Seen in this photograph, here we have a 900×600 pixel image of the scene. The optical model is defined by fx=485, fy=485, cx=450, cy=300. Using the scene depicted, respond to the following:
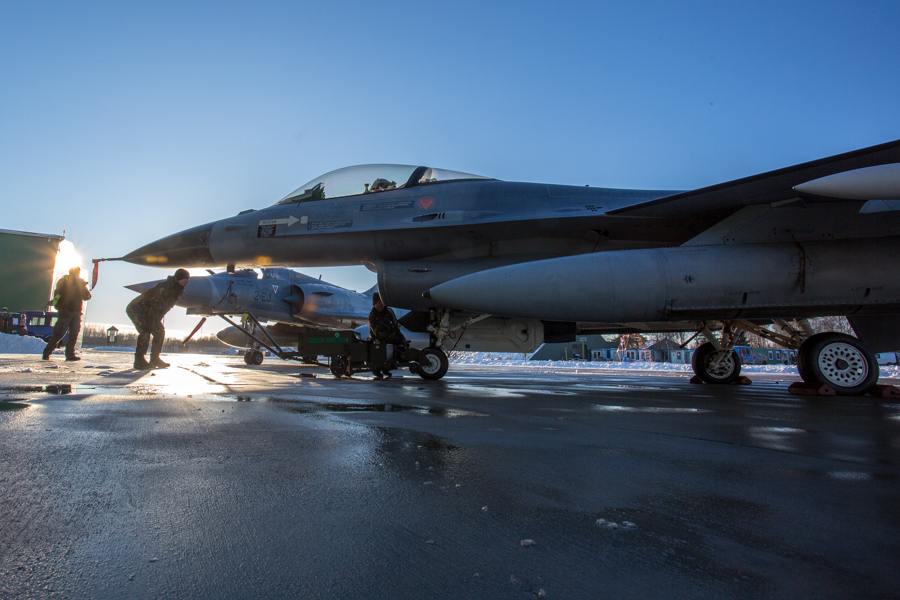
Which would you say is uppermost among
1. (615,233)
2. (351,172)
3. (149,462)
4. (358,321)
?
(351,172)

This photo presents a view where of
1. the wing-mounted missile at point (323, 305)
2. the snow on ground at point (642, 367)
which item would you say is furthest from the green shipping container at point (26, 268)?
the snow on ground at point (642, 367)

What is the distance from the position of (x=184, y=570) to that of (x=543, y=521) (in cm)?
67

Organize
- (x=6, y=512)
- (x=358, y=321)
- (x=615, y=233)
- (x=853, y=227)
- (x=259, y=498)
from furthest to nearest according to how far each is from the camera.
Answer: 1. (x=358, y=321)
2. (x=615, y=233)
3. (x=853, y=227)
4. (x=259, y=498)
5. (x=6, y=512)

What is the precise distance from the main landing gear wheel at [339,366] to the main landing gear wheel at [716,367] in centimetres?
488

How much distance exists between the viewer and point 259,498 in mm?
1146

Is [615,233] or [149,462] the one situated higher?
[615,233]

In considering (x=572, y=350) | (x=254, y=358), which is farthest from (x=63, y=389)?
(x=572, y=350)

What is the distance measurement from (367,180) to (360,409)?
13.7ft

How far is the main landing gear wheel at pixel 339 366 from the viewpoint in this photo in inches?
251

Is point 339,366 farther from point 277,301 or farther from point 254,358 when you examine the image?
point 254,358

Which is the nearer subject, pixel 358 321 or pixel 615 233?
pixel 615 233

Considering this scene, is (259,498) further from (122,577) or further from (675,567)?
(675,567)

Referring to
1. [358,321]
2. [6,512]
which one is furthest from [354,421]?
[358,321]

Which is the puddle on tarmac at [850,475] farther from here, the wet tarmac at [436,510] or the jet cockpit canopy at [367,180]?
the jet cockpit canopy at [367,180]
